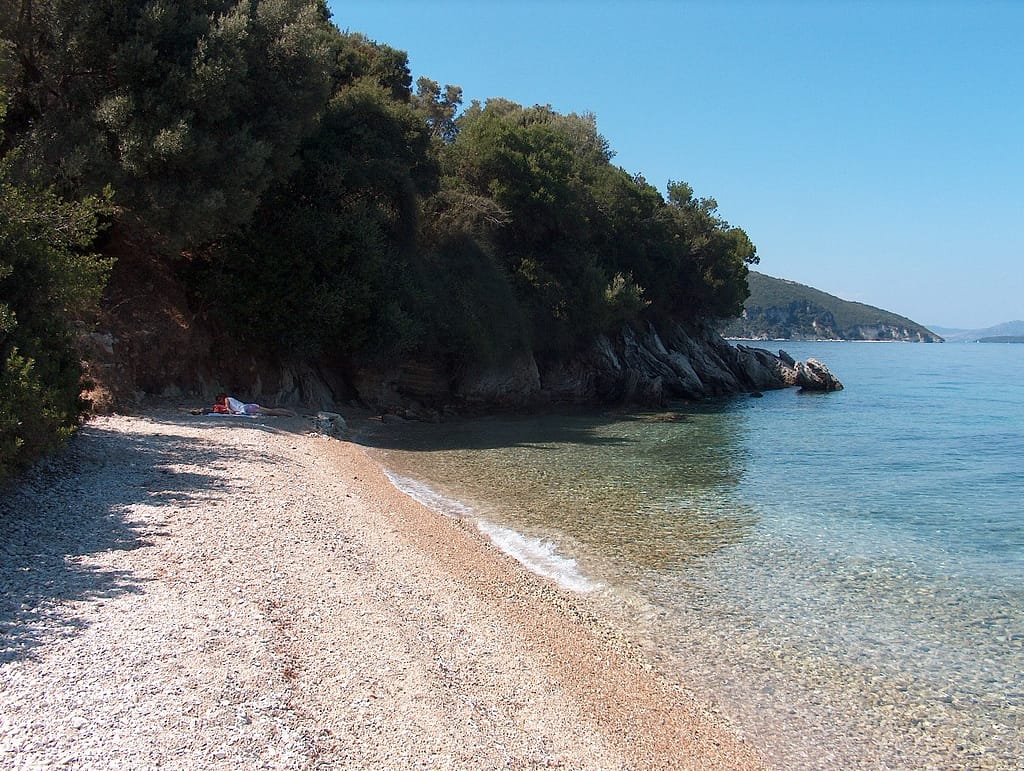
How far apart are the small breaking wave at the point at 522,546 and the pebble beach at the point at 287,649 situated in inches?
15.8

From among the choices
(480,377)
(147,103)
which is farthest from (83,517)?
(480,377)

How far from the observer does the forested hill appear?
40.2 ft

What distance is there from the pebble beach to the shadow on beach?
35 millimetres

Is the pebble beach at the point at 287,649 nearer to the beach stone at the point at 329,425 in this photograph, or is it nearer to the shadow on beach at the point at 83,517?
the shadow on beach at the point at 83,517

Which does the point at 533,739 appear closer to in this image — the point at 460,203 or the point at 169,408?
the point at 169,408

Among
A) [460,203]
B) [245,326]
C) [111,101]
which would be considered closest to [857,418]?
[460,203]

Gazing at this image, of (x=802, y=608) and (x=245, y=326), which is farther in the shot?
(x=245, y=326)

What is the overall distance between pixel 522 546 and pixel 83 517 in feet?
21.7

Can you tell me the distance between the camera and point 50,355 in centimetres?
1116

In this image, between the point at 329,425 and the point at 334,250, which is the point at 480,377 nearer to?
the point at 334,250

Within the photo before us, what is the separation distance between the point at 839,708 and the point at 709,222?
48487mm

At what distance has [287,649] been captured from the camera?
6789 millimetres

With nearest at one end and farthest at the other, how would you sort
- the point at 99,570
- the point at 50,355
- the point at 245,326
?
the point at 99,570, the point at 50,355, the point at 245,326

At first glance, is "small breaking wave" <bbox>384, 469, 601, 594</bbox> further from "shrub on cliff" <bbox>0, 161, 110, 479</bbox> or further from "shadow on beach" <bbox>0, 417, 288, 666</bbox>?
"shrub on cliff" <bbox>0, 161, 110, 479</bbox>
